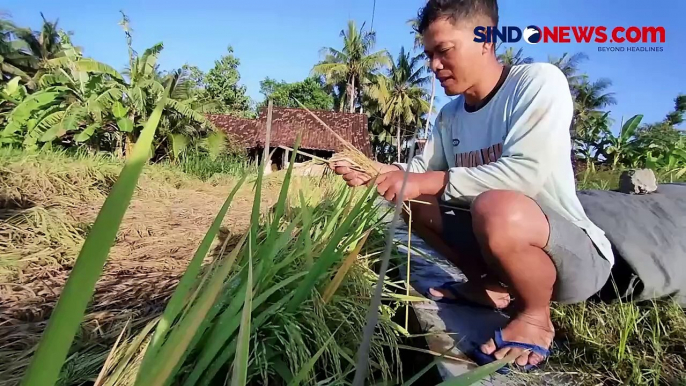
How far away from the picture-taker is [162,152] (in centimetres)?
1007

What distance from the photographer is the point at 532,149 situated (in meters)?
1.07

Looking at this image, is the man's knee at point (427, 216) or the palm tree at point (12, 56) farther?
the palm tree at point (12, 56)

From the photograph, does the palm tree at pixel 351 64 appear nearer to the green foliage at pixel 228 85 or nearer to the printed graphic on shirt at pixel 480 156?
the green foliage at pixel 228 85

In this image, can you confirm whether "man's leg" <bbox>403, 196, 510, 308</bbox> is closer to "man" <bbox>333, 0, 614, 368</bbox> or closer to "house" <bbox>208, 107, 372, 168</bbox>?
"man" <bbox>333, 0, 614, 368</bbox>

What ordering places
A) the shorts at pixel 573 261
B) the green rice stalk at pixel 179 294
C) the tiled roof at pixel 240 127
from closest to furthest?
the green rice stalk at pixel 179 294
the shorts at pixel 573 261
the tiled roof at pixel 240 127

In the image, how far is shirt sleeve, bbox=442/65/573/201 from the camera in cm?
107

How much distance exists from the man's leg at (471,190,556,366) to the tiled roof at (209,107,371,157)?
13.9m

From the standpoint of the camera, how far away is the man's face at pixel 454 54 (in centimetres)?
121

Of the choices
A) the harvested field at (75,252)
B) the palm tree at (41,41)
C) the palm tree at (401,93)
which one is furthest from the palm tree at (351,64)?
the harvested field at (75,252)

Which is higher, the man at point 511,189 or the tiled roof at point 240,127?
the tiled roof at point 240,127

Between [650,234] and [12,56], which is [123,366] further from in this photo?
[12,56]

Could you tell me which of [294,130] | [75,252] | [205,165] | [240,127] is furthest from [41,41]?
[75,252]

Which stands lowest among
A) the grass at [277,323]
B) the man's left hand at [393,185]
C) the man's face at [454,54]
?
the grass at [277,323]

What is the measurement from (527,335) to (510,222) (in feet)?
0.90
